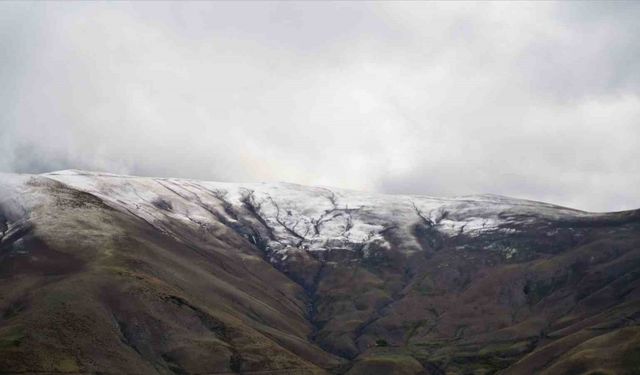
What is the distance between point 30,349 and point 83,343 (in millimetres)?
17347

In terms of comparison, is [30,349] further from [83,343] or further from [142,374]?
[142,374]

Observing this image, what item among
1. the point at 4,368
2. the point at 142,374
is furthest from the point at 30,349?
the point at 142,374

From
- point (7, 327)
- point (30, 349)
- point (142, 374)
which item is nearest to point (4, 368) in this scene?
point (30, 349)

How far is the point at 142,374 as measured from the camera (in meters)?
200

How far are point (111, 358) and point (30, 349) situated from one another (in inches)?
968

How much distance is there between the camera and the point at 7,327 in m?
198

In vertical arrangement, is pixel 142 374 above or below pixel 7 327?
below

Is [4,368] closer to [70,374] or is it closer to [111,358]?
[70,374]

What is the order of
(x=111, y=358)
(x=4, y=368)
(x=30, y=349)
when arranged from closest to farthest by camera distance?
1. (x=4, y=368)
2. (x=30, y=349)
3. (x=111, y=358)

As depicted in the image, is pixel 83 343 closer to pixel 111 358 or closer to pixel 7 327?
pixel 111 358

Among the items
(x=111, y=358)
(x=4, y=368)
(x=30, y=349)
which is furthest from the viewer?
(x=111, y=358)

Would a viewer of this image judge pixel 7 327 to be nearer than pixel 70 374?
No

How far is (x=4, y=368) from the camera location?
17375 centimetres

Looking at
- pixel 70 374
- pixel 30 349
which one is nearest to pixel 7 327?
pixel 30 349
